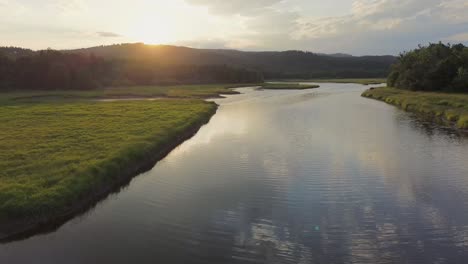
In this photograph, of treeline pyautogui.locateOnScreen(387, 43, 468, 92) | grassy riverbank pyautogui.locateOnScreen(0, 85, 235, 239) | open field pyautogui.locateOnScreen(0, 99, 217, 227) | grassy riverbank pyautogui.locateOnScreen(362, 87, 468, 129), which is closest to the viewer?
grassy riverbank pyautogui.locateOnScreen(0, 85, 235, 239)

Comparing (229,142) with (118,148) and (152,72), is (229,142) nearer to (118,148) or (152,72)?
(118,148)

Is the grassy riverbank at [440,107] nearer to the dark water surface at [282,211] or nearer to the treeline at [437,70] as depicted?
the treeline at [437,70]

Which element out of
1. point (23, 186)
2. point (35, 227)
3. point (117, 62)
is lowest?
point (35, 227)

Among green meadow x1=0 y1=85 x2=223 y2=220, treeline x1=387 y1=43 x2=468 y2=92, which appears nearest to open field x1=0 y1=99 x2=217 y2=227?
green meadow x1=0 y1=85 x2=223 y2=220

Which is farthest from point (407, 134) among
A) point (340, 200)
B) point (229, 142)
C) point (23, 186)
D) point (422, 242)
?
point (23, 186)

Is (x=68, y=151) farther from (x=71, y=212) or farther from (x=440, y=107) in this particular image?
(x=440, y=107)

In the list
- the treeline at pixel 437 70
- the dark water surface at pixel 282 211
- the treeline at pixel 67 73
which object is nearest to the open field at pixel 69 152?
the dark water surface at pixel 282 211

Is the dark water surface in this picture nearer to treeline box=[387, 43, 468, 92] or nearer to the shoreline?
the shoreline
